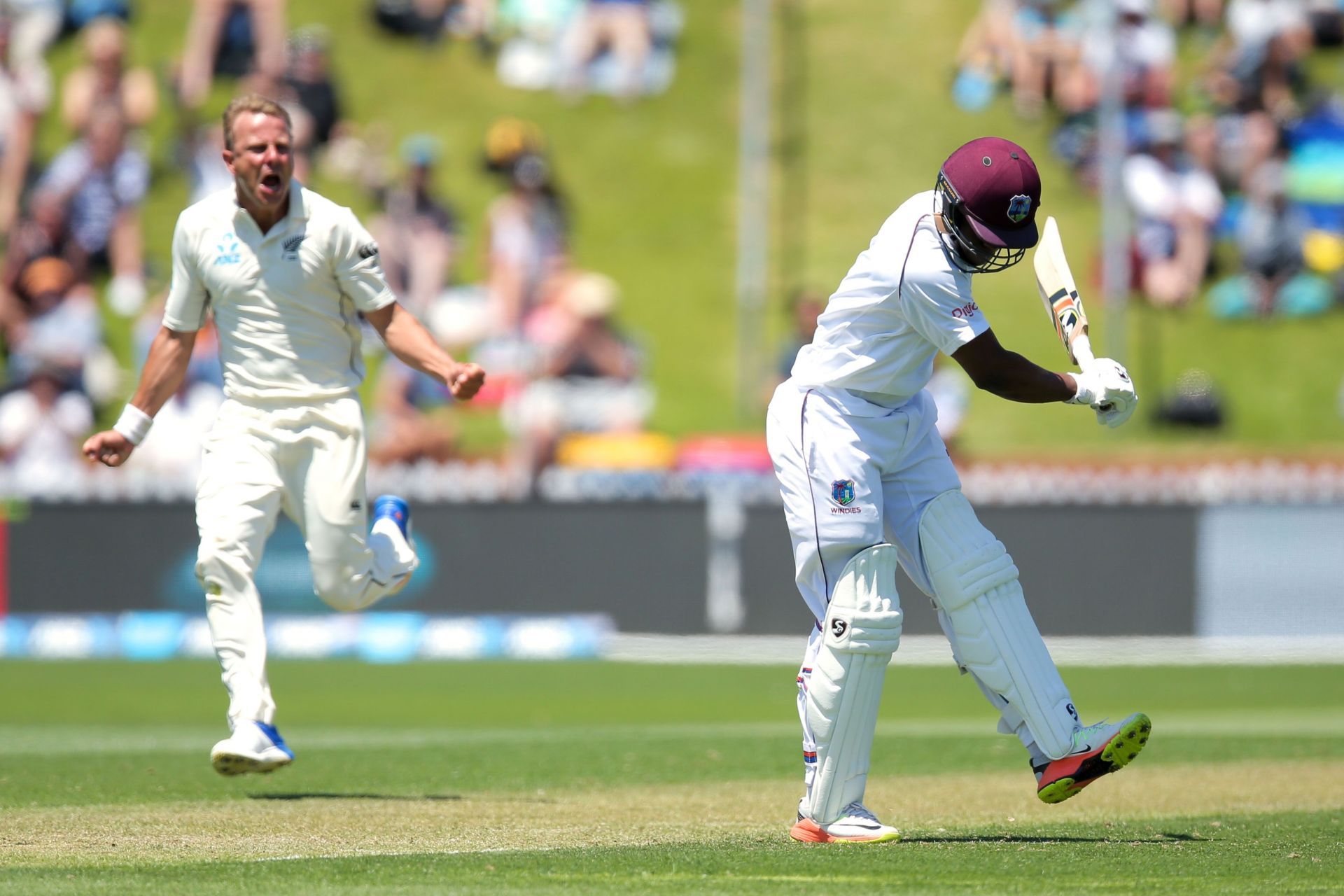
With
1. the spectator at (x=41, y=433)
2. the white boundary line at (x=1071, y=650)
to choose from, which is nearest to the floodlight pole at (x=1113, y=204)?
the white boundary line at (x=1071, y=650)

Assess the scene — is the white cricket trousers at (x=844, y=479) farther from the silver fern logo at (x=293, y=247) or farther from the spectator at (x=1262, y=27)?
the spectator at (x=1262, y=27)

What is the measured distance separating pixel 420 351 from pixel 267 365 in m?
0.56

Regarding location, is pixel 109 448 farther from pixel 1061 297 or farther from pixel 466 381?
pixel 1061 297

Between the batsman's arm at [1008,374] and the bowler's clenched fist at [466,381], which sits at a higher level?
the batsman's arm at [1008,374]

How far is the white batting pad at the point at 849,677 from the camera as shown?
5.32 meters

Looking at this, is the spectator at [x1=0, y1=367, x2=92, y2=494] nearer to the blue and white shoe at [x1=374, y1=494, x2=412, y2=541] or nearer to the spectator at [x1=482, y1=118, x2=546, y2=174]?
the spectator at [x1=482, y1=118, x2=546, y2=174]

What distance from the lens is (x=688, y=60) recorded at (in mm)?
25719

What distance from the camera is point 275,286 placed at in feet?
21.5

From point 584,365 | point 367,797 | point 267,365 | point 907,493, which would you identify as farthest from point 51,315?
point 907,493

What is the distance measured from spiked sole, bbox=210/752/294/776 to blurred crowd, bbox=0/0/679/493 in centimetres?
1088

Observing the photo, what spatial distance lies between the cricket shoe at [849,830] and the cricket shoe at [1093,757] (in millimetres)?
493

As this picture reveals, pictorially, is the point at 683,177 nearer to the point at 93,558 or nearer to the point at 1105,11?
the point at 1105,11

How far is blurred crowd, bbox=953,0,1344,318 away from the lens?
830 inches

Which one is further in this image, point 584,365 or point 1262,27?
point 1262,27
